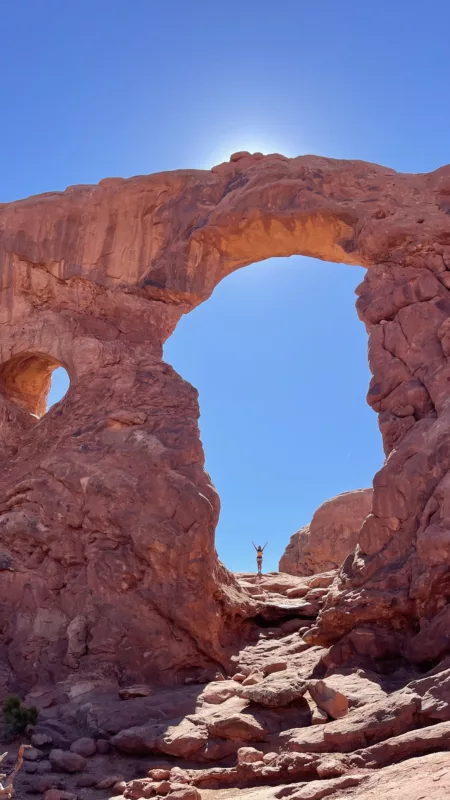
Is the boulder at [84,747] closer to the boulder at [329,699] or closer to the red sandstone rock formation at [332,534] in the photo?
the boulder at [329,699]

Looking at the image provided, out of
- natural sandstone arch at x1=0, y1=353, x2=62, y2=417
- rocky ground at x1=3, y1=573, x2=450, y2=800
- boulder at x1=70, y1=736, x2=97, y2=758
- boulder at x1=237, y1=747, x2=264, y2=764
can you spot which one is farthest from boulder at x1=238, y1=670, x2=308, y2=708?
natural sandstone arch at x1=0, y1=353, x2=62, y2=417

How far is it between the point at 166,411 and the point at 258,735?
6183 millimetres

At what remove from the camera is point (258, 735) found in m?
8.36

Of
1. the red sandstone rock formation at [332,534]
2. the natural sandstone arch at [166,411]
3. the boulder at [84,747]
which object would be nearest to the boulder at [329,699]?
the natural sandstone arch at [166,411]

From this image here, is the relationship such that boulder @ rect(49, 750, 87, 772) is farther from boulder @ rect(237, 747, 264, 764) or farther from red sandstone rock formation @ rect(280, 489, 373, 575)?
red sandstone rock formation @ rect(280, 489, 373, 575)

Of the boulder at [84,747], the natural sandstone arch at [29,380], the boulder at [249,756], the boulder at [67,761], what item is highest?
the natural sandstone arch at [29,380]

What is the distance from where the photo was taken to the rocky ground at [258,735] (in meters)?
6.41

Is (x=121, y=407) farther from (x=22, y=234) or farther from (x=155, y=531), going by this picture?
(x=22, y=234)

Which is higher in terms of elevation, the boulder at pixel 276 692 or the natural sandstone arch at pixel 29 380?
the natural sandstone arch at pixel 29 380

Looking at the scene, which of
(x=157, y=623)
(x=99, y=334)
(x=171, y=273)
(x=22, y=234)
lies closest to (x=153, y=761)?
(x=157, y=623)

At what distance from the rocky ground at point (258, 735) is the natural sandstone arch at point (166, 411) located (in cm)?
78

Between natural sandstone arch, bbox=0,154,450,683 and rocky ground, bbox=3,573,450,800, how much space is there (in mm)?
778

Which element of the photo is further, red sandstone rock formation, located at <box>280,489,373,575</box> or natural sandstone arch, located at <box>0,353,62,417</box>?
red sandstone rock formation, located at <box>280,489,373,575</box>

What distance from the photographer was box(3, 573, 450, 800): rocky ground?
6406mm
